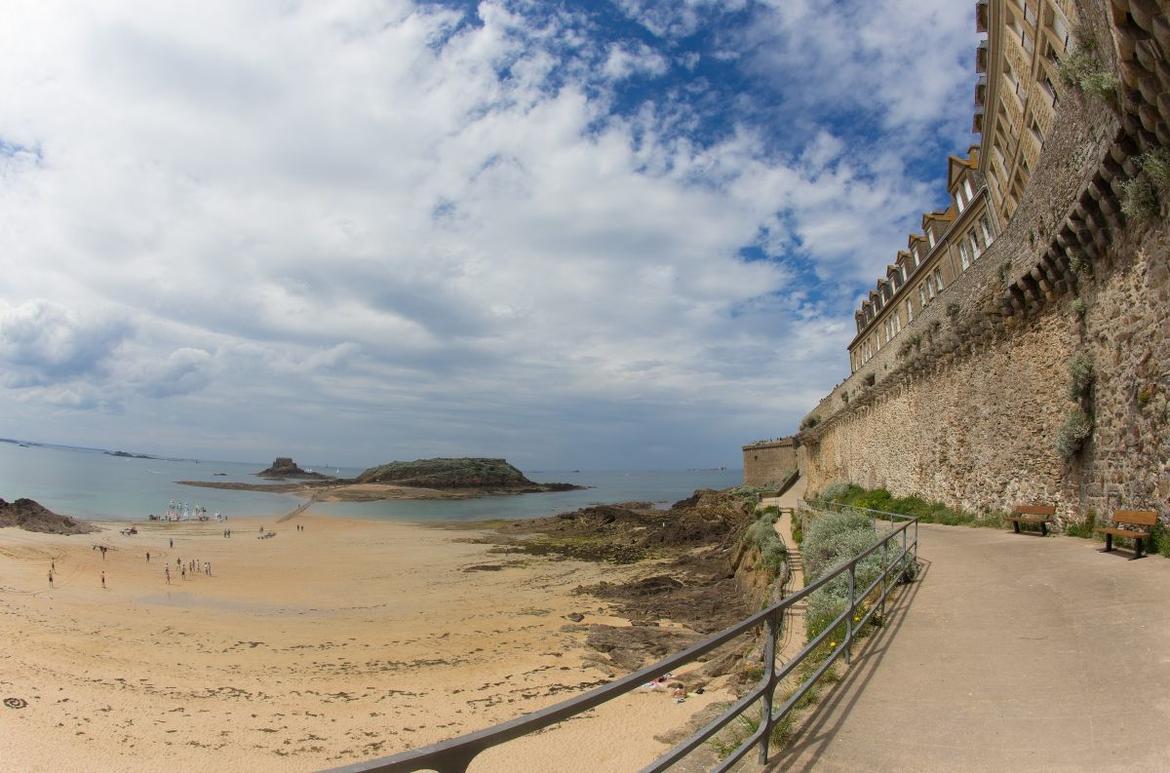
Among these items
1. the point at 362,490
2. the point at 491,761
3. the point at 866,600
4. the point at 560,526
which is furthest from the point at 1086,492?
the point at 362,490

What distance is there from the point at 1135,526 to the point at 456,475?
408ft

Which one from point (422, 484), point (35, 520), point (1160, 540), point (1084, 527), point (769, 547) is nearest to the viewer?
point (1160, 540)

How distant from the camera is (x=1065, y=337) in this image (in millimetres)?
12305

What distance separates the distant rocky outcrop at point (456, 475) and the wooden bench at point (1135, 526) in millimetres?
115659

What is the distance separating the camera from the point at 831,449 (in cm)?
3700

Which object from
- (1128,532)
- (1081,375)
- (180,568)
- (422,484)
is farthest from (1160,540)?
(422,484)

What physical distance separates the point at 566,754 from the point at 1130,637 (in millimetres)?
6728

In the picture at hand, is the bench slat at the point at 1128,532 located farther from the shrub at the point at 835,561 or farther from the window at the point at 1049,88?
the window at the point at 1049,88

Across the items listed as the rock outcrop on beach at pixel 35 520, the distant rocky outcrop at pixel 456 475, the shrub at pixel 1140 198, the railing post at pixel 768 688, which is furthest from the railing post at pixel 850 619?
the distant rocky outcrop at pixel 456 475

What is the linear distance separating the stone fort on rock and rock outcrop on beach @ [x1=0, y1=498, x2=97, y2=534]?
50.1 meters

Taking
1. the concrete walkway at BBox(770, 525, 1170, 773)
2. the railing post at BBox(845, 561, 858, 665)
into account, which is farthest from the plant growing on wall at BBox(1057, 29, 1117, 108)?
the railing post at BBox(845, 561, 858, 665)

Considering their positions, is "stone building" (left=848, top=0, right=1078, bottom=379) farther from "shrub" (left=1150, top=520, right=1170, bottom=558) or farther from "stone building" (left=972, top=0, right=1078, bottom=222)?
"shrub" (left=1150, top=520, right=1170, bottom=558)

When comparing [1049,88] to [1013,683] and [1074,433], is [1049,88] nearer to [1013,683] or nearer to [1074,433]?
[1074,433]

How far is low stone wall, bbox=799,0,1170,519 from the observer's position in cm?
899
